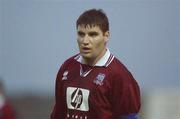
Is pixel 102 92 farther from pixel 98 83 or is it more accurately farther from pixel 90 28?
pixel 90 28

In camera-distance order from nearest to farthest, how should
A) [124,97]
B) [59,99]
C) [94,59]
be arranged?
[124,97], [94,59], [59,99]

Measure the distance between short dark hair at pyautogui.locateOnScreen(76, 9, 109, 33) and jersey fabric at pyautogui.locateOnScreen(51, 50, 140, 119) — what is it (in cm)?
27

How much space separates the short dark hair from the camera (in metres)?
8.80

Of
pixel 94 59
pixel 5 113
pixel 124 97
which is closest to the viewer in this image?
pixel 124 97

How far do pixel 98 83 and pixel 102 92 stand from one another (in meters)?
0.08

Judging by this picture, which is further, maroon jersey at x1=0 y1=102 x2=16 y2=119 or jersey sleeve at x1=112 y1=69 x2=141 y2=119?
maroon jersey at x1=0 y1=102 x2=16 y2=119

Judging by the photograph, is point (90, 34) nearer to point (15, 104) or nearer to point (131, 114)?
point (131, 114)

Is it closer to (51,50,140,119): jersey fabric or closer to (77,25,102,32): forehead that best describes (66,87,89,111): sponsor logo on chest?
(51,50,140,119): jersey fabric

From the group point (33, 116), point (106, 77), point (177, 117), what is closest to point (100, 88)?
point (106, 77)

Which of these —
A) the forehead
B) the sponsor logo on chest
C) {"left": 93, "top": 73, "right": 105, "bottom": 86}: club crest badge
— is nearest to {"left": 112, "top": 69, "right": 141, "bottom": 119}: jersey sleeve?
{"left": 93, "top": 73, "right": 105, "bottom": 86}: club crest badge

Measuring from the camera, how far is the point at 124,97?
8.73m

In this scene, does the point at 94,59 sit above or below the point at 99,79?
above

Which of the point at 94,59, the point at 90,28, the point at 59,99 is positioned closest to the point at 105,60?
the point at 94,59

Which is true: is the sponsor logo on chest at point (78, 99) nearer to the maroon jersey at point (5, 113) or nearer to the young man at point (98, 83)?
the young man at point (98, 83)
